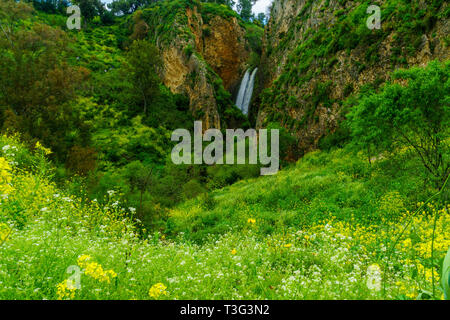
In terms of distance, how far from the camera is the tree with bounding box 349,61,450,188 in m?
8.59

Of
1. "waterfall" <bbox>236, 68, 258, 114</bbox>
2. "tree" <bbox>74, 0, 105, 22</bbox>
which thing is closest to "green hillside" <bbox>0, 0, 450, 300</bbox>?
"waterfall" <bbox>236, 68, 258, 114</bbox>

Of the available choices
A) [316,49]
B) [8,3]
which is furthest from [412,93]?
[8,3]

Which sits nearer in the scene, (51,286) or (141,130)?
(51,286)

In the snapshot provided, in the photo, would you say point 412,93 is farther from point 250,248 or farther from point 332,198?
point 250,248

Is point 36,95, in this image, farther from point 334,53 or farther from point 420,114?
point 334,53

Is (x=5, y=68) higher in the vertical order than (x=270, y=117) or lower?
lower

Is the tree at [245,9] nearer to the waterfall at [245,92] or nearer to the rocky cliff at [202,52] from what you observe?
the rocky cliff at [202,52]

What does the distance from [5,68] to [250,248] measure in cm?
1830

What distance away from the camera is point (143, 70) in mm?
31891

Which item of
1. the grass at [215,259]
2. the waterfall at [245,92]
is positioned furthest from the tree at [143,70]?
the grass at [215,259]

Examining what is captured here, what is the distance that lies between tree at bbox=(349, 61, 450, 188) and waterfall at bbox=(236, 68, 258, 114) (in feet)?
91.4

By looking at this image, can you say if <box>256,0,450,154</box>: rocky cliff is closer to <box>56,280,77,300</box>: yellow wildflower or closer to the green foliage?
the green foliage

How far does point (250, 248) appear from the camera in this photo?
192 inches

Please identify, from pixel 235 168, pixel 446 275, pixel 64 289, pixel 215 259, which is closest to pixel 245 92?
pixel 235 168
